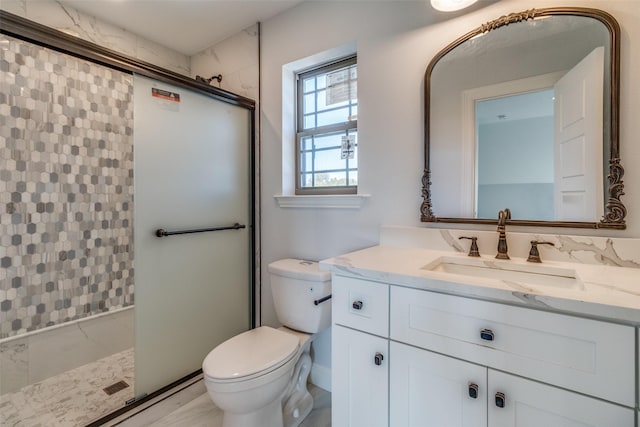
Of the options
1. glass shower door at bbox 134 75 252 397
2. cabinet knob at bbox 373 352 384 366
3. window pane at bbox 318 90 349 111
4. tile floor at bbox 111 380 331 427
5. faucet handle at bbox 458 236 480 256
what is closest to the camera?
cabinet knob at bbox 373 352 384 366

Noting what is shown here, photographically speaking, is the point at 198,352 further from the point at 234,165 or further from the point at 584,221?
the point at 584,221

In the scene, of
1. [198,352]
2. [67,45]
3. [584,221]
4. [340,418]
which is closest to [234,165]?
[67,45]

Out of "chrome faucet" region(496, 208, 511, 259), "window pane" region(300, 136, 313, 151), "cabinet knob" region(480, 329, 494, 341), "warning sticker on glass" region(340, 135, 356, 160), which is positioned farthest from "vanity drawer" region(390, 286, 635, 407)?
"window pane" region(300, 136, 313, 151)

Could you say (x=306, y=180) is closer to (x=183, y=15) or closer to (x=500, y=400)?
(x=183, y=15)

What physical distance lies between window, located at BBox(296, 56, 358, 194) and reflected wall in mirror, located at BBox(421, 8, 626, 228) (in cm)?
50

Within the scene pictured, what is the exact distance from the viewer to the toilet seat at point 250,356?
1.17 m

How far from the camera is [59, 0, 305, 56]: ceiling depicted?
6.12ft

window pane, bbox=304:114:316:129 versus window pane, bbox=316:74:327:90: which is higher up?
window pane, bbox=316:74:327:90

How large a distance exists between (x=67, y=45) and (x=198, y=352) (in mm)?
1755

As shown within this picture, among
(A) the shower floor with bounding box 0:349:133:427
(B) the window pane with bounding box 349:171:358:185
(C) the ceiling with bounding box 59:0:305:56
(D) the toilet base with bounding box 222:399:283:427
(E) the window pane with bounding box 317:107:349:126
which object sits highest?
(C) the ceiling with bounding box 59:0:305:56

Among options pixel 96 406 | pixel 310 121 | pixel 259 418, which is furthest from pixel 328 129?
pixel 96 406

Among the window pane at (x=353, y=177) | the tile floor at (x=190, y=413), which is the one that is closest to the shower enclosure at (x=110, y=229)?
the tile floor at (x=190, y=413)

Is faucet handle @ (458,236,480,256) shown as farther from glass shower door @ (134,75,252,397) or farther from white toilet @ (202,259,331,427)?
glass shower door @ (134,75,252,397)

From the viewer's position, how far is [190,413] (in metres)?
1.51
